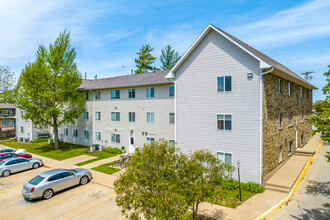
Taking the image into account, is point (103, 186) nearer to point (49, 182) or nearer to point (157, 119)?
point (49, 182)

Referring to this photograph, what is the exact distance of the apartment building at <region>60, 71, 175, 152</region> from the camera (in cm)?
2298

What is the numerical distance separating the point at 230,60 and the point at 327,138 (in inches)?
321

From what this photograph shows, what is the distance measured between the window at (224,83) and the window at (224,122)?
6.94 feet

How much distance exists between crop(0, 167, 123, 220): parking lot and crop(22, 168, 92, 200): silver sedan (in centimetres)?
45

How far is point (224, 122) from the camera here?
1590 cm

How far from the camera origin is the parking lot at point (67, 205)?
11.9m

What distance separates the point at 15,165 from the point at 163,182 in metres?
19.9

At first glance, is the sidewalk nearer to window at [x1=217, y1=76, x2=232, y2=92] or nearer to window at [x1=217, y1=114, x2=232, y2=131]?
window at [x1=217, y1=114, x2=232, y2=131]

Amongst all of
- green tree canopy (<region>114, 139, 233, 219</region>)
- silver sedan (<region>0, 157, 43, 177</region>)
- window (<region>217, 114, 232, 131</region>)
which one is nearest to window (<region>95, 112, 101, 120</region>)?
silver sedan (<region>0, 157, 43, 177</region>)

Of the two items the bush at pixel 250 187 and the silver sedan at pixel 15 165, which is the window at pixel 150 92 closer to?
the bush at pixel 250 187

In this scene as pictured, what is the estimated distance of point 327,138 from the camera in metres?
11.1

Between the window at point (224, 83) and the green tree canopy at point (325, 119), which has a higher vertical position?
the window at point (224, 83)

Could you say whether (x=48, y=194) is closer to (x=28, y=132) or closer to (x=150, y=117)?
(x=150, y=117)

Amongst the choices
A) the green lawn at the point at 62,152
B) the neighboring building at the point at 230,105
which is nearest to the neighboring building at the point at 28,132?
the green lawn at the point at 62,152
